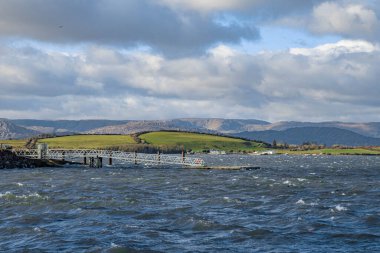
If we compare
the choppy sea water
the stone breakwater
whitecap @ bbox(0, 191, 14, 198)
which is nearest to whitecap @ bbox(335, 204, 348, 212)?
the choppy sea water

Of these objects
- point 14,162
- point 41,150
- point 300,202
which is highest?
point 41,150

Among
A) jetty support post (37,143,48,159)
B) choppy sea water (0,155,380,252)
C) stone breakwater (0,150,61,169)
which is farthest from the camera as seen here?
jetty support post (37,143,48,159)

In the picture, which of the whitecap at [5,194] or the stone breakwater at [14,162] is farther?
the stone breakwater at [14,162]

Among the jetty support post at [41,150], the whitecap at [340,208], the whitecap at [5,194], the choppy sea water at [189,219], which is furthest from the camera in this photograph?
the jetty support post at [41,150]

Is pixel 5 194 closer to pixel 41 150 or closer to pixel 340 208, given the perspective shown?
pixel 340 208

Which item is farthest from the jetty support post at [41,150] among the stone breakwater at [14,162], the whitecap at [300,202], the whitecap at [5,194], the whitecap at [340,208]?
the whitecap at [340,208]

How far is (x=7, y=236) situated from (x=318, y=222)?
22656 mm

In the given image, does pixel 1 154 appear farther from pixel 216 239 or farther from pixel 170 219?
pixel 216 239

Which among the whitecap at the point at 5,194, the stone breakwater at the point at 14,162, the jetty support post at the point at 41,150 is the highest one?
the jetty support post at the point at 41,150

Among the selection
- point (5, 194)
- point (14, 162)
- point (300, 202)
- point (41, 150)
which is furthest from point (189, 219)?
point (41, 150)

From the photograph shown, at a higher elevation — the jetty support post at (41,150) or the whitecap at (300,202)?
the jetty support post at (41,150)

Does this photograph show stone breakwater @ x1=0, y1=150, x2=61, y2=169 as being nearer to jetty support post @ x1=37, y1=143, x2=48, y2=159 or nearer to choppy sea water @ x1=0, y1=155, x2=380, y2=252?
jetty support post @ x1=37, y1=143, x2=48, y2=159

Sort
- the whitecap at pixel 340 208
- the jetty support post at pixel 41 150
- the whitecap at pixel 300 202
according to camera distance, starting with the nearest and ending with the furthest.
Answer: the whitecap at pixel 340 208 → the whitecap at pixel 300 202 → the jetty support post at pixel 41 150

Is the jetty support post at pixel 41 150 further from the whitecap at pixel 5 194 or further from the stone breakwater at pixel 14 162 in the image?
the whitecap at pixel 5 194
